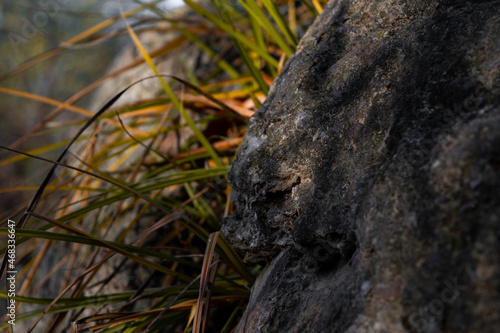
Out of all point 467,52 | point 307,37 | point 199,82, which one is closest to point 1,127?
point 199,82

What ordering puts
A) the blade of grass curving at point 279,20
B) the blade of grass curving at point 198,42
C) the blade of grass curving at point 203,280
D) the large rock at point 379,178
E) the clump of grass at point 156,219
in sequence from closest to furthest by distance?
1. the large rock at point 379,178
2. the blade of grass curving at point 203,280
3. the clump of grass at point 156,219
4. the blade of grass curving at point 279,20
5. the blade of grass curving at point 198,42

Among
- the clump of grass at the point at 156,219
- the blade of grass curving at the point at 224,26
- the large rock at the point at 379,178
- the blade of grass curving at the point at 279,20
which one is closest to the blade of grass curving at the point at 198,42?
the clump of grass at the point at 156,219

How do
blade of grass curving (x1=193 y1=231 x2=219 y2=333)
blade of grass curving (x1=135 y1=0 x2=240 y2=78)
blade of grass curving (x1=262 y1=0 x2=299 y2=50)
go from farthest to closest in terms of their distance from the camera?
blade of grass curving (x1=135 y1=0 x2=240 y2=78), blade of grass curving (x1=262 y1=0 x2=299 y2=50), blade of grass curving (x1=193 y1=231 x2=219 y2=333)

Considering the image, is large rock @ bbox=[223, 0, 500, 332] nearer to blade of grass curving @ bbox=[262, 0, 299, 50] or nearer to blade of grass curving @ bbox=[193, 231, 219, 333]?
blade of grass curving @ bbox=[193, 231, 219, 333]

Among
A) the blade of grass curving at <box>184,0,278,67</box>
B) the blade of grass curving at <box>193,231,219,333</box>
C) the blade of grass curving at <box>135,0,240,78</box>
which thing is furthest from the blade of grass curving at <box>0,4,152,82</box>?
the blade of grass curving at <box>193,231,219,333</box>

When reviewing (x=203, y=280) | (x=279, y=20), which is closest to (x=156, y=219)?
(x=203, y=280)

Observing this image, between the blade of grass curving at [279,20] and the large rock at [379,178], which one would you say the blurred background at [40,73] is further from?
the large rock at [379,178]

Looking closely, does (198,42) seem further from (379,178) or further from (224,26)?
(379,178)
